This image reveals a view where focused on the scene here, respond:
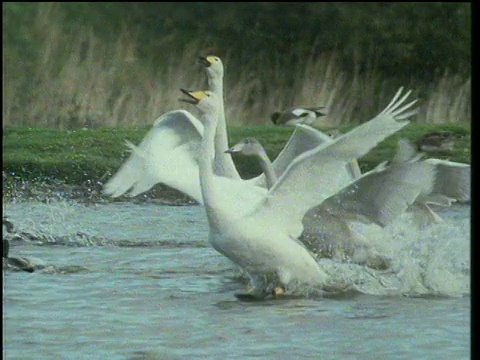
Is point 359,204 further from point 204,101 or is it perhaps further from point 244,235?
point 204,101

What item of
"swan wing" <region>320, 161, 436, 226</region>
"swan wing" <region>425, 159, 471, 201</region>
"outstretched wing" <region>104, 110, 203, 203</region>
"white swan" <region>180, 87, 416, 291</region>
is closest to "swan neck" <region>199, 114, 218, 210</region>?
"white swan" <region>180, 87, 416, 291</region>

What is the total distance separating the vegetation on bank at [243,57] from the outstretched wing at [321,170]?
3.6 inches

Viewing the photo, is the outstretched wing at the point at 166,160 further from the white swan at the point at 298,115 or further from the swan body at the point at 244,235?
the white swan at the point at 298,115

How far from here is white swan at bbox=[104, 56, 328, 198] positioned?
516cm

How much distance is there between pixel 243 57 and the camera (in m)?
5.06

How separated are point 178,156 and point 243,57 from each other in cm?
40

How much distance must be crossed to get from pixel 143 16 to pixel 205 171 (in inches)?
20.0

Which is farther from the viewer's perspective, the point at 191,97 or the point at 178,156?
the point at 178,156

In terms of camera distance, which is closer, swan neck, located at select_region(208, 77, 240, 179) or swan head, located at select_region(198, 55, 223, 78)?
swan head, located at select_region(198, 55, 223, 78)

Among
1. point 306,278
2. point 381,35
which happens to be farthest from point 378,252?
point 381,35

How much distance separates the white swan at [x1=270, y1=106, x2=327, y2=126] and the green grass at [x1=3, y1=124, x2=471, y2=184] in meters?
0.05

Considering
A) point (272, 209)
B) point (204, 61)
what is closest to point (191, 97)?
point (204, 61)

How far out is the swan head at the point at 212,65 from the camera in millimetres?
5008

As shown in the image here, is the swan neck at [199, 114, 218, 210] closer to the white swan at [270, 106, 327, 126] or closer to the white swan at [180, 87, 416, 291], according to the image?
the white swan at [180, 87, 416, 291]
